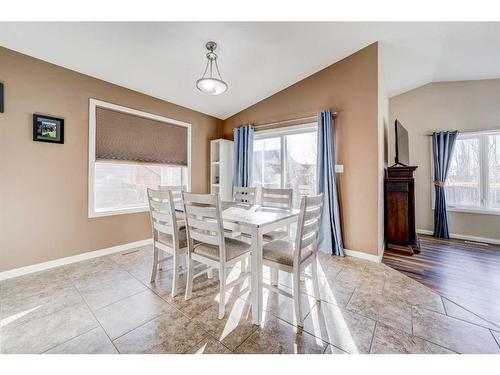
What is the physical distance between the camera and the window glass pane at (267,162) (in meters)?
3.79

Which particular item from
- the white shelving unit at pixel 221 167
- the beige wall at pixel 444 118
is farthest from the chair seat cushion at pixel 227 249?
the beige wall at pixel 444 118

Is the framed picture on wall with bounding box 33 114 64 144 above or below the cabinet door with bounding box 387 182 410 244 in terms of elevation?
above

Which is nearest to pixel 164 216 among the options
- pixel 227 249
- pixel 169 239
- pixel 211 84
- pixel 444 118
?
pixel 169 239

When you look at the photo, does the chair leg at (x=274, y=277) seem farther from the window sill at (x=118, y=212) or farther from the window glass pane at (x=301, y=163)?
the window sill at (x=118, y=212)

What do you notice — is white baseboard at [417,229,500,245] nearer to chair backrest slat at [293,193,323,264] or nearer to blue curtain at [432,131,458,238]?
blue curtain at [432,131,458,238]

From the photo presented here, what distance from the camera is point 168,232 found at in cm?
196

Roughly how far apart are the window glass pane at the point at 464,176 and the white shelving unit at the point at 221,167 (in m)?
4.16

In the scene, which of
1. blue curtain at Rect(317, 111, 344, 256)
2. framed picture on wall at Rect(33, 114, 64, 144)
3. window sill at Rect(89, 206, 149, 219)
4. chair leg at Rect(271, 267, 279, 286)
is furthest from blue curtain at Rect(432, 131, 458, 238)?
framed picture on wall at Rect(33, 114, 64, 144)

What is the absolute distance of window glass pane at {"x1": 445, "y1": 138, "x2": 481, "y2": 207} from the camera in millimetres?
3682

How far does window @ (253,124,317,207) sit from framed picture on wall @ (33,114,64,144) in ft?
9.31

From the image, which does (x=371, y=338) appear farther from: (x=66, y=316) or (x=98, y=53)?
(x=98, y=53)

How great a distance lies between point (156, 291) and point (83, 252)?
1.48 m

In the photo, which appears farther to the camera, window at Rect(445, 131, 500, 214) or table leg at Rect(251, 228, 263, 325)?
window at Rect(445, 131, 500, 214)

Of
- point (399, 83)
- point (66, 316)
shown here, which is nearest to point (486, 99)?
point (399, 83)
